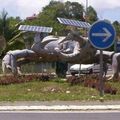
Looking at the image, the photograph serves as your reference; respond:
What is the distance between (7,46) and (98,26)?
34.2 metres

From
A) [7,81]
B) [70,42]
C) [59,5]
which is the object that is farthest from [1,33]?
[59,5]

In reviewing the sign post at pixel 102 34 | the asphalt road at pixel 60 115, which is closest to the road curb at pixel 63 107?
the asphalt road at pixel 60 115

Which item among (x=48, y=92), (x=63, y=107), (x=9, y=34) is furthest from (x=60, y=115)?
(x=9, y=34)

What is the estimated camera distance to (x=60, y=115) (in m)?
15.3

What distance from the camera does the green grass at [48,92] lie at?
63.1 ft

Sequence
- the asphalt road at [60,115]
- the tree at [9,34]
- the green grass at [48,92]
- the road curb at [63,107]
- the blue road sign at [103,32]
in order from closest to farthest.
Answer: the asphalt road at [60,115] < the road curb at [63,107] < the blue road sign at [103,32] < the green grass at [48,92] < the tree at [9,34]

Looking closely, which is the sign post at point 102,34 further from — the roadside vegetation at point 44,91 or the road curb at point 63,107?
the road curb at point 63,107

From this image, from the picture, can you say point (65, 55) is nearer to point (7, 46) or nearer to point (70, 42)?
point (70, 42)

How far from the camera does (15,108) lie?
674 inches

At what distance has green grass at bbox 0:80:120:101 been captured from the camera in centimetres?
1922

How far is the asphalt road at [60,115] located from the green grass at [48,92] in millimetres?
2884

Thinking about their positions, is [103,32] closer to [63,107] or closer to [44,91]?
[63,107]

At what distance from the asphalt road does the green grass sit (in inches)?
114

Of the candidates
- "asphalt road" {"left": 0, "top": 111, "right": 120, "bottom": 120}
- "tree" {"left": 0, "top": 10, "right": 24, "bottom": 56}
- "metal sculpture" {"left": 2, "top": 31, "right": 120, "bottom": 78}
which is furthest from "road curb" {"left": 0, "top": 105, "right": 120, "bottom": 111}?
"tree" {"left": 0, "top": 10, "right": 24, "bottom": 56}
